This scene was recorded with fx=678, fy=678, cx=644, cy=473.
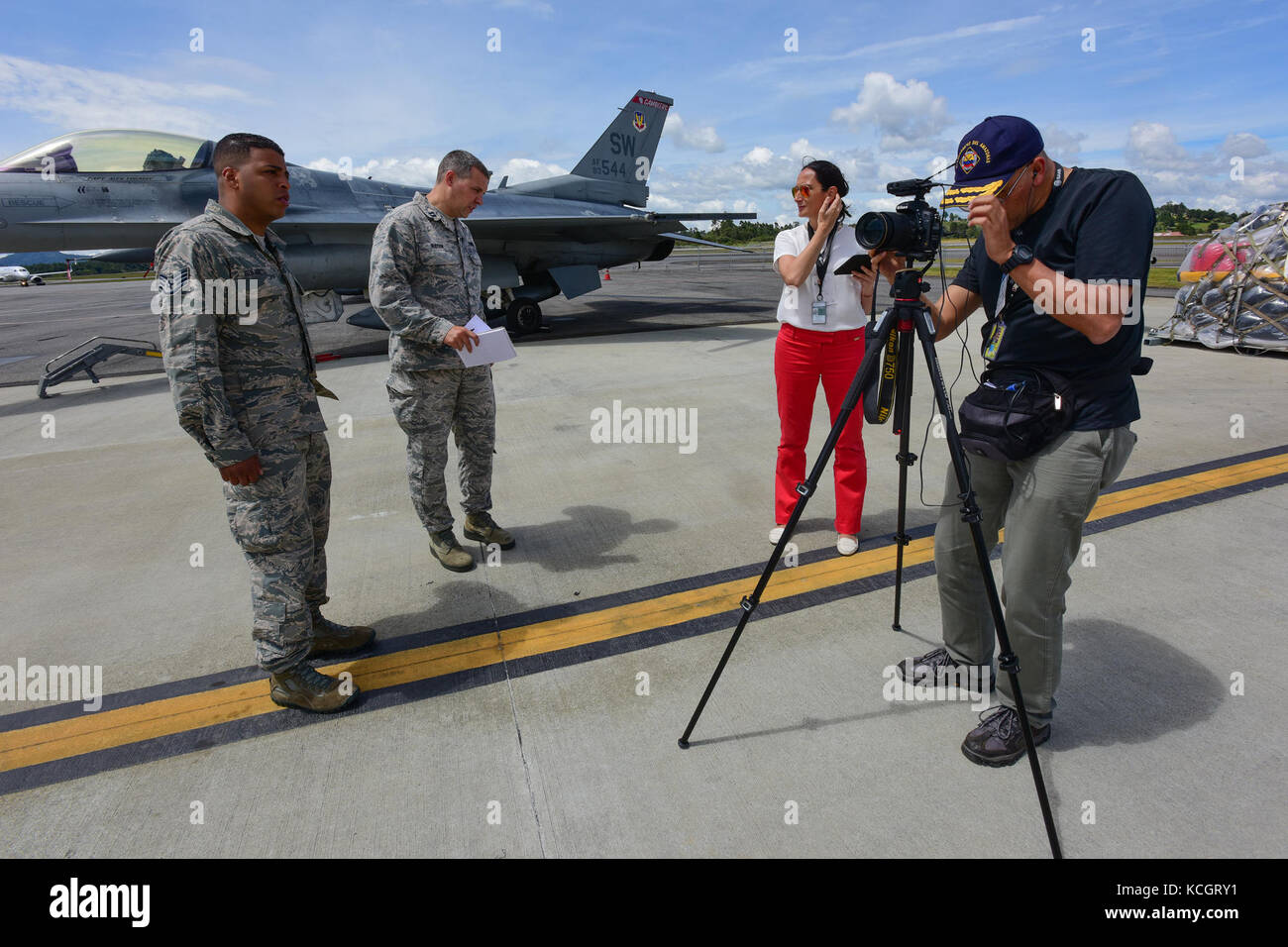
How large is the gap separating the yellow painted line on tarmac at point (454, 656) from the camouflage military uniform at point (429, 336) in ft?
3.28

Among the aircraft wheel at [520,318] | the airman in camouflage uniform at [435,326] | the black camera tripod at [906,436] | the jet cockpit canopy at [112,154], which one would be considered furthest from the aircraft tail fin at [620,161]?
the black camera tripod at [906,436]

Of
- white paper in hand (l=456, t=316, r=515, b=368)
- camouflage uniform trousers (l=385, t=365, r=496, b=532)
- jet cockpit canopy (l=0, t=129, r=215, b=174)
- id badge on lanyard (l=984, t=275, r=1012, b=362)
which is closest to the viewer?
id badge on lanyard (l=984, t=275, r=1012, b=362)

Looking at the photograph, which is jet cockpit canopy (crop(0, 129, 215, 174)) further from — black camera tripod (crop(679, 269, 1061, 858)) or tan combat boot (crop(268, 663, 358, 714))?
black camera tripod (crop(679, 269, 1061, 858))

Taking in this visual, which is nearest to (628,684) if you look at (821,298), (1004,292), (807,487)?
(807,487)

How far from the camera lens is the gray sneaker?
12.5 feet

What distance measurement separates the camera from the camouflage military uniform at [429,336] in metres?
3.46

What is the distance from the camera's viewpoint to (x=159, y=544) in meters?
4.20

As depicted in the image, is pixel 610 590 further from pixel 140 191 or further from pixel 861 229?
pixel 140 191

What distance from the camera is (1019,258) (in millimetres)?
1900

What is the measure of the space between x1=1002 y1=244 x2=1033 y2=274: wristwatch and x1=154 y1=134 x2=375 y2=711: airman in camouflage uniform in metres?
2.41

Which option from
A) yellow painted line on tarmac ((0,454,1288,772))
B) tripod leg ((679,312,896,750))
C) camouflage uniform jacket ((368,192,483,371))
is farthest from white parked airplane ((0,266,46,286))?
tripod leg ((679,312,896,750))

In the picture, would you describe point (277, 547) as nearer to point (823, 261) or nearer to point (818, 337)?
point (818, 337)
